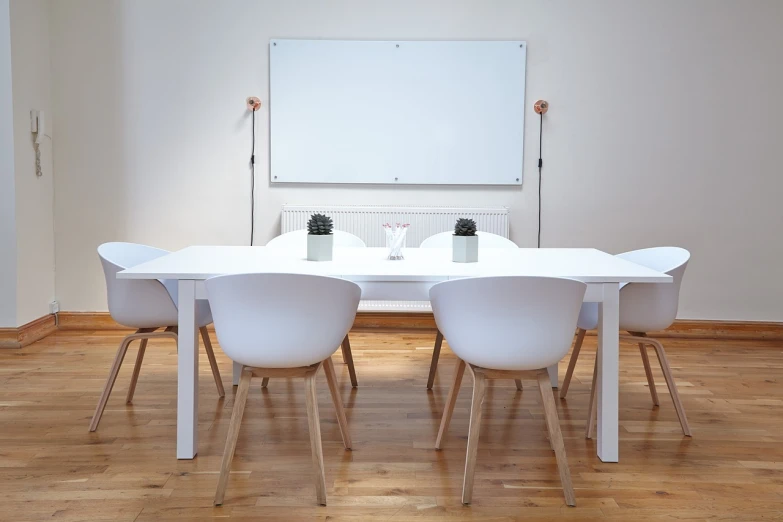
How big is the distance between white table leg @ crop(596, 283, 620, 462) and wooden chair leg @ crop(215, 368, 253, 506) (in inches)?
50.0

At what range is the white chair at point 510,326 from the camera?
212 centimetres

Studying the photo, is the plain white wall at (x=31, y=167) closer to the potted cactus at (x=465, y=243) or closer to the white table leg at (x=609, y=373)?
the potted cactus at (x=465, y=243)

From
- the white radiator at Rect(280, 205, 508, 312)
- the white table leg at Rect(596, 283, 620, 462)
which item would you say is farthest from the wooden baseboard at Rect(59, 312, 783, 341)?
the white table leg at Rect(596, 283, 620, 462)

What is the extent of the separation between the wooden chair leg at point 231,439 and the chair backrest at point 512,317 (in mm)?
696

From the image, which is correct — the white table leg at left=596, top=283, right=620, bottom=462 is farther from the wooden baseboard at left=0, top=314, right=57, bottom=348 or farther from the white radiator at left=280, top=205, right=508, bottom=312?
the wooden baseboard at left=0, top=314, right=57, bottom=348

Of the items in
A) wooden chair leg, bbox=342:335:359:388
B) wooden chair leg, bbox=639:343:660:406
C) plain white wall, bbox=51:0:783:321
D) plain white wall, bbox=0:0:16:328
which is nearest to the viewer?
wooden chair leg, bbox=639:343:660:406

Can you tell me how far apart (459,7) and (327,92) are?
1.04 metres

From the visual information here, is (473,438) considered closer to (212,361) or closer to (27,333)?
(212,361)

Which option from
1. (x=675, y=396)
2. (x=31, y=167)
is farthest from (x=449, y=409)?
(x=31, y=167)

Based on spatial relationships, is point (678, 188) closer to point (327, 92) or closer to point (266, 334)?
point (327, 92)

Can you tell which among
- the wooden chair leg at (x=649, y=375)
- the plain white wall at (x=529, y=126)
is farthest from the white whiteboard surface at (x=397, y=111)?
the wooden chair leg at (x=649, y=375)

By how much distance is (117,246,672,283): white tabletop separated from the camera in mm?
2467

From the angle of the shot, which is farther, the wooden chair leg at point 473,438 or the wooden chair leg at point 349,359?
the wooden chair leg at point 349,359

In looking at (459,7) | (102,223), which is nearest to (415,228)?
(459,7)
